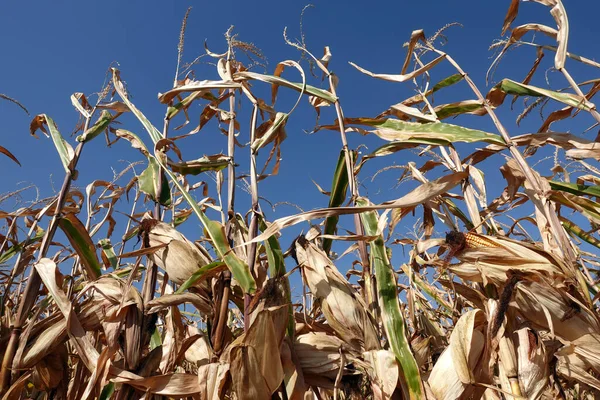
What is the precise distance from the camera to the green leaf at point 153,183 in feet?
4.15

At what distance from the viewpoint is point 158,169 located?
131 centimetres

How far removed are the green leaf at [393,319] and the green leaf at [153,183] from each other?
694 millimetres

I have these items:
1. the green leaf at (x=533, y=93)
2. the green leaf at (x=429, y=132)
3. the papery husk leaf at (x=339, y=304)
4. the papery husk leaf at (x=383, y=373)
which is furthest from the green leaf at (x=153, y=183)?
the green leaf at (x=533, y=93)

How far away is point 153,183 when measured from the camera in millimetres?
1281

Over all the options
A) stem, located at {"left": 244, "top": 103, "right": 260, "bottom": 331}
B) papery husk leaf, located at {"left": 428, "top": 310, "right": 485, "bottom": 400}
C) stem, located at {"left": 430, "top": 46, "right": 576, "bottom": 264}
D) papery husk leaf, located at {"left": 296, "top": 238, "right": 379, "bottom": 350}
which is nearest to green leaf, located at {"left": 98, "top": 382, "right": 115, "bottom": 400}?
stem, located at {"left": 244, "top": 103, "right": 260, "bottom": 331}

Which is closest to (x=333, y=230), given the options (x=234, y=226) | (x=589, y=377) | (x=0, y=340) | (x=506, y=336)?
(x=234, y=226)

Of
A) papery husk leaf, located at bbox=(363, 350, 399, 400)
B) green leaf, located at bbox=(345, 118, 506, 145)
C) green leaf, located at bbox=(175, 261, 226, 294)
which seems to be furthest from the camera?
green leaf, located at bbox=(345, 118, 506, 145)

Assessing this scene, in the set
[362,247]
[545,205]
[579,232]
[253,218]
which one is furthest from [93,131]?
[579,232]

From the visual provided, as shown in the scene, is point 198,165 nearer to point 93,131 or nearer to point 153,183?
point 153,183

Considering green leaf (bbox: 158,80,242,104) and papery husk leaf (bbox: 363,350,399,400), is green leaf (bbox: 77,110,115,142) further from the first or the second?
papery husk leaf (bbox: 363,350,399,400)

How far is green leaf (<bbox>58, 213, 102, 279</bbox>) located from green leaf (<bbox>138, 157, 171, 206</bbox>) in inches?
8.2

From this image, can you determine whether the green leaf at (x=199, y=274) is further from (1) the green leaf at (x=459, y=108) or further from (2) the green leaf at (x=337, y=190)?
(1) the green leaf at (x=459, y=108)

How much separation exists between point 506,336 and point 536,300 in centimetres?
10

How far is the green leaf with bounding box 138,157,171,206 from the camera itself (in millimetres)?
1266
